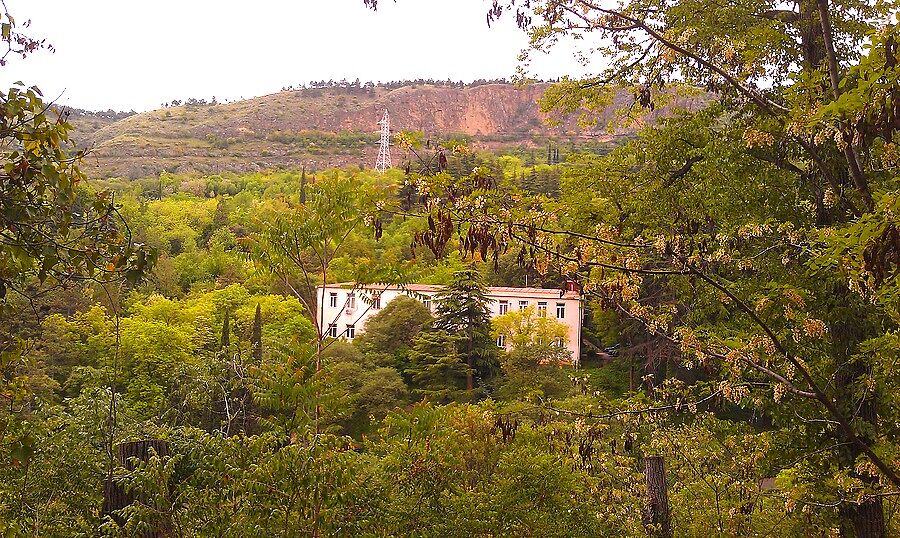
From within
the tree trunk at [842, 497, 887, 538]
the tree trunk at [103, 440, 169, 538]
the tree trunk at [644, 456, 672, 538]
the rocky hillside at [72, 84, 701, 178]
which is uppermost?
the rocky hillside at [72, 84, 701, 178]

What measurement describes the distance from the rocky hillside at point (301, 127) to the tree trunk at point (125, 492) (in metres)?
78.6

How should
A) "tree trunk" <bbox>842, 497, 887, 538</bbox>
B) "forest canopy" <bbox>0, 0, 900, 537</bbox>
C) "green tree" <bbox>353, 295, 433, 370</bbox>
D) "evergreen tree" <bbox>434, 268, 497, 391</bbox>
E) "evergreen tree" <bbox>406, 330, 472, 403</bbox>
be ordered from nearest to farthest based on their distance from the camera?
A: "forest canopy" <bbox>0, 0, 900, 537</bbox>
"tree trunk" <bbox>842, 497, 887, 538</bbox>
"evergreen tree" <bbox>406, 330, 472, 403</bbox>
"evergreen tree" <bbox>434, 268, 497, 391</bbox>
"green tree" <bbox>353, 295, 433, 370</bbox>

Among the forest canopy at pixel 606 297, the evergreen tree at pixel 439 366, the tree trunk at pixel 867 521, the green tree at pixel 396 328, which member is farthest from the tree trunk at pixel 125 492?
the green tree at pixel 396 328

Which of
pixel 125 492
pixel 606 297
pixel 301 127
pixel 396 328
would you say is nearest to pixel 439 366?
pixel 396 328

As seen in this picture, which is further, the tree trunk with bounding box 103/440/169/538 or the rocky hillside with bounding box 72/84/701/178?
the rocky hillside with bounding box 72/84/701/178

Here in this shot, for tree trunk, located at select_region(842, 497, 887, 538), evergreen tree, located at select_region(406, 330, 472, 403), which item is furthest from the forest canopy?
evergreen tree, located at select_region(406, 330, 472, 403)

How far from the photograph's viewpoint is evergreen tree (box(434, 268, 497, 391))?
27188 mm

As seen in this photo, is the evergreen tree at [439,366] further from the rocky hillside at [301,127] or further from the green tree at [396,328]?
the rocky hillside at [301,127]

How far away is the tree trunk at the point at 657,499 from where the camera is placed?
9.89 metres

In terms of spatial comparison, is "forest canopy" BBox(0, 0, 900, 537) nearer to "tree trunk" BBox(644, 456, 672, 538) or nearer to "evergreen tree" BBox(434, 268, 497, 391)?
"tree trunk" BBox(644, 456, 672, 538)

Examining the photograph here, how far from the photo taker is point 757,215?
287 inches

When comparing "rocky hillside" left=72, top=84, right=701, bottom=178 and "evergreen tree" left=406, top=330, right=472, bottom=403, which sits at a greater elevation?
"rocky hillside" left=72, top=84, right=701, bottom=178

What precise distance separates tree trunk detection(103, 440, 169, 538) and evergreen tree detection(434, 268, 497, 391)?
2107cm

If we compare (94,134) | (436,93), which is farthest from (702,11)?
(436,93)
